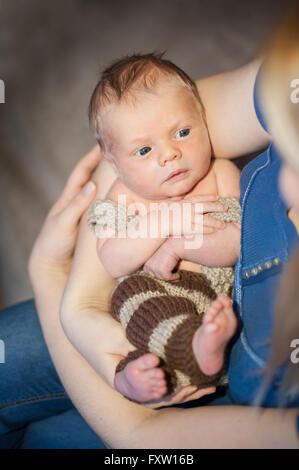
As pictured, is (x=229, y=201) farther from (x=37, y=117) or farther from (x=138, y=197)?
(x=37, y=117)

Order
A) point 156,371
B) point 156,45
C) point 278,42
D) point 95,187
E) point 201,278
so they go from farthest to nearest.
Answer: point 156,45 → point 95,187 → point 201,278 → point 156,371 → point 278,42

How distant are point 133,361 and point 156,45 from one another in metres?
0.70

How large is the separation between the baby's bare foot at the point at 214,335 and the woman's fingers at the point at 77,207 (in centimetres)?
35

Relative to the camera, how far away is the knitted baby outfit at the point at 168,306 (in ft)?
1.72

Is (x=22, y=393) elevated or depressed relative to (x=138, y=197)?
depressed

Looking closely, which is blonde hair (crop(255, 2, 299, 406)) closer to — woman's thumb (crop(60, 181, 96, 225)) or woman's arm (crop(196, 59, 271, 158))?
woman's arm (crop(196, 59, 271, 158))

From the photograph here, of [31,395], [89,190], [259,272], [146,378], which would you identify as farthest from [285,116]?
[31,395]

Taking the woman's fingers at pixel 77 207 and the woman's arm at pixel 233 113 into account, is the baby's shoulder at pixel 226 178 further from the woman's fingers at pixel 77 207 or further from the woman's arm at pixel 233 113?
the woman's fingers at pixel 77 207

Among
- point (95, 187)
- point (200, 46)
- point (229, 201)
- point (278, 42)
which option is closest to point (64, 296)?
point (95, 187)

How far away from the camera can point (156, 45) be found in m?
0.95

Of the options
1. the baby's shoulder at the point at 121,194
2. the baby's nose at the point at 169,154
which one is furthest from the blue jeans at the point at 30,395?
the baby's nose at the point at 169,154

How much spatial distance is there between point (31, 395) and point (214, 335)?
1.67 feet

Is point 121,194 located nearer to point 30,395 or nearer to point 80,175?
point 80,175

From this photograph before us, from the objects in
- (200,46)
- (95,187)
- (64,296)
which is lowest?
(64,296)
